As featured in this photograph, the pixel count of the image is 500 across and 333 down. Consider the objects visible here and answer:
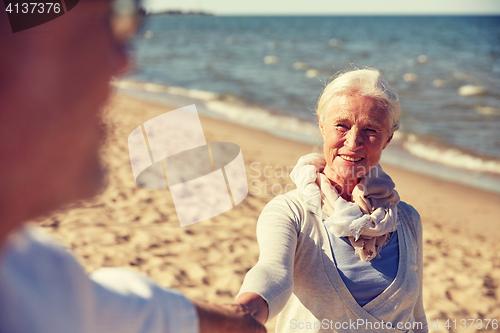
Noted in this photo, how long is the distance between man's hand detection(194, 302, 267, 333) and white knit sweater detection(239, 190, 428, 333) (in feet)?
2.32

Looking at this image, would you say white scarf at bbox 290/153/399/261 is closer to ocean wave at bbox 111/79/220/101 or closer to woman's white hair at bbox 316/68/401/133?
woman's white hair at bbox 316/68/401/133

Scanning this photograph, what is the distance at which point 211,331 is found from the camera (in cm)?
69

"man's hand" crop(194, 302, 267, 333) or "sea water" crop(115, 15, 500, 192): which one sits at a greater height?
"man's hand" crop(194, 302, 267, 333)

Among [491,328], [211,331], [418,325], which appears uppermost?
[211,331]

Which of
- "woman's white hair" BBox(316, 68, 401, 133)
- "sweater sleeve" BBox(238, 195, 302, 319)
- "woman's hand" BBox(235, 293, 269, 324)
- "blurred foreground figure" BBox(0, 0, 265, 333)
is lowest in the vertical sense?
"sweater sleeve" BBox(238, 195, 302, 319)

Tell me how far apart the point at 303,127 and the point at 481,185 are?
14.0 ft

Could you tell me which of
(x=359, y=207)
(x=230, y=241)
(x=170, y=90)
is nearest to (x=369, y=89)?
(x=359, y=207)

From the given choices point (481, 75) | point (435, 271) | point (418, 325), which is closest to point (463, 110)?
point (481, 75)

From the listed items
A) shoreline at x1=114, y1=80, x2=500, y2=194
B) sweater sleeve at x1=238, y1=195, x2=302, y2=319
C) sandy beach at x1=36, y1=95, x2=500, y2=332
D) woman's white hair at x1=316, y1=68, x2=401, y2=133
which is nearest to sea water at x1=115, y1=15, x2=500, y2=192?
shoreline at x1=114, y1=80, x2=500, y2=194

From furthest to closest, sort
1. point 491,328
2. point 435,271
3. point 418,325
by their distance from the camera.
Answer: point 435,271 → point 491,328 → point 418,325

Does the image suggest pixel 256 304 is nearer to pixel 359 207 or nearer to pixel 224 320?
pixel 224 320

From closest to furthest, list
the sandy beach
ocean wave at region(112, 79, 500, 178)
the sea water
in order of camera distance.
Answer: the sandy beach < ocean wave at region(112, 79, 500, 178) < the sea water

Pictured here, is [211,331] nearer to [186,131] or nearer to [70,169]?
[70,169]

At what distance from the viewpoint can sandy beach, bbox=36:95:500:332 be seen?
11.2 ft
